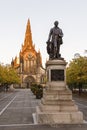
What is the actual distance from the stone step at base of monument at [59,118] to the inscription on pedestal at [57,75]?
2170 mm

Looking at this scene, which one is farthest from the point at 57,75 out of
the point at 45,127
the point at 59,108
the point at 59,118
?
the point at 45,127

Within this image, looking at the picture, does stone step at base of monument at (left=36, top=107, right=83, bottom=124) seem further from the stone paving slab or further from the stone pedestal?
the stone paving slab

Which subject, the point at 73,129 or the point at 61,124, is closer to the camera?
the point at 73,129

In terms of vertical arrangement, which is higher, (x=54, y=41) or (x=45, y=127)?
(x=54, y=41)

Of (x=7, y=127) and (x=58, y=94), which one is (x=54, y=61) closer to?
(x=58, y=94)

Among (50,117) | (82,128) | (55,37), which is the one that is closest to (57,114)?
(50,117)

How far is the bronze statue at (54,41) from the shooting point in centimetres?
2355

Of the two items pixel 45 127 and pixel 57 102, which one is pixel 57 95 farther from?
pixel 45 127

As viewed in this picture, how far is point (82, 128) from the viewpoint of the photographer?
19016 mm

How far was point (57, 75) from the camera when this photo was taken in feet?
73.3

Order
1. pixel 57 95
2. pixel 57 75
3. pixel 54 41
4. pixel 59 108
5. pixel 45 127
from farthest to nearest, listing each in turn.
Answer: pixel 54 41
pixel 57 75
pixel 57 95
pixel 59 108
pixel 45 127

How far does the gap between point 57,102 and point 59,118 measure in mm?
1045

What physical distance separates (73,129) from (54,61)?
5.09 meters

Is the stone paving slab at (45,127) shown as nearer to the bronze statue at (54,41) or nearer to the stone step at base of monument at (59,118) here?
the stone step at base of monument at (59,118)
